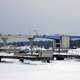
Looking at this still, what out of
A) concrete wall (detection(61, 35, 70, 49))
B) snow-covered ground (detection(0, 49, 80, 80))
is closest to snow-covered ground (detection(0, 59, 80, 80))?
snow-covered ground (detection(0, 49, 80, 80))

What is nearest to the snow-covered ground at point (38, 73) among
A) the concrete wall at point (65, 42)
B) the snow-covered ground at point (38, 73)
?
the snow-covered ground at point (38, 73)

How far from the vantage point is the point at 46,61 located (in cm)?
6669

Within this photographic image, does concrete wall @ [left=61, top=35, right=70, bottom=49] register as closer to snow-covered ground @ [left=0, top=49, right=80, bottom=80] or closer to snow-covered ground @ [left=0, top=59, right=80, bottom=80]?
snow-covered ground @ [left=0, top=49, right=80, bottom=80]

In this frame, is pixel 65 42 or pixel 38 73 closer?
pixel 38 73

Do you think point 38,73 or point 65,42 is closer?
point 38,73

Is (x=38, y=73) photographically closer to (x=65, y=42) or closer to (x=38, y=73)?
(x=38, y=73)

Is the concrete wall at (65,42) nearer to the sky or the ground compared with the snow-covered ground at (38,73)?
nearer to the sky

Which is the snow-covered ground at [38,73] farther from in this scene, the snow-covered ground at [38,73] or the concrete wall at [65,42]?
the concrete wall at [65,42]

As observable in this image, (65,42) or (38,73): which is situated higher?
(65,42)

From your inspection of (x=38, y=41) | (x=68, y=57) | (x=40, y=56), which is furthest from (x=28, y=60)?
(x=38, y=41)

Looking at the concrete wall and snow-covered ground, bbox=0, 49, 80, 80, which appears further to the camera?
the concrete wall

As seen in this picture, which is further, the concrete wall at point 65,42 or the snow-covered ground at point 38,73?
the concrete wall at point 65,42

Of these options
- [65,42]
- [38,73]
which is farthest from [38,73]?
[65,42]

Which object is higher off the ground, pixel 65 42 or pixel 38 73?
pixel 65 42
